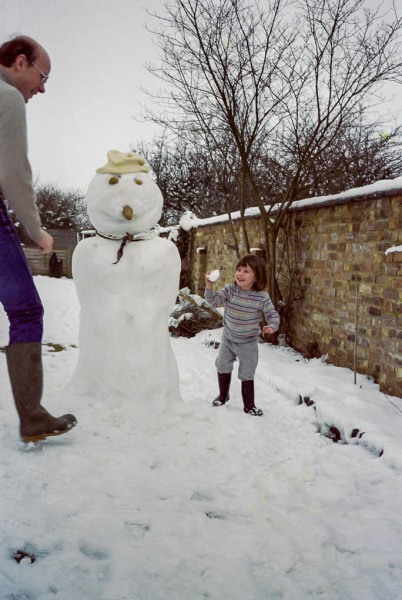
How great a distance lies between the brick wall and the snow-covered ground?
0.71m

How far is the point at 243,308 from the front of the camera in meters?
3.45

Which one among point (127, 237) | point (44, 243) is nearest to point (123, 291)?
point (127, 237)

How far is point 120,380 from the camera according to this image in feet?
10.1

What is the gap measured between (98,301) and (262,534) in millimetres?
1829

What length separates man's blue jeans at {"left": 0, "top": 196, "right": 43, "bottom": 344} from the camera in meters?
2.13

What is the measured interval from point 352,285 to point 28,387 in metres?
3.35

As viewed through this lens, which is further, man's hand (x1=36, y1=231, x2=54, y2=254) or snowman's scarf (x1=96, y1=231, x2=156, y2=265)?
snowman's scarf (x1=96, y1=231, x2=156, y2=265)

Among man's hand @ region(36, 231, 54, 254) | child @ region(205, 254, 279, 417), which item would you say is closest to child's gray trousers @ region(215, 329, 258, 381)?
child @ region(205, 254, 279, 417)

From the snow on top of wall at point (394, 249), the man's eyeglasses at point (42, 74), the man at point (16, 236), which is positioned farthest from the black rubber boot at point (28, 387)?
the snow on top of wall at point (394, 249)

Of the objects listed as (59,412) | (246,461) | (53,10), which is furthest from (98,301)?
(53,10)

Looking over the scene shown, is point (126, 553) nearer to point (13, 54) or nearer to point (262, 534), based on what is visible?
point (262, 534)

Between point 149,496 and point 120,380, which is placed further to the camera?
point 120,380

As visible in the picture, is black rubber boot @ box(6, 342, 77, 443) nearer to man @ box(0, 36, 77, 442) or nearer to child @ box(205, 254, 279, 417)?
man @ box(0, 36, 77, 442)

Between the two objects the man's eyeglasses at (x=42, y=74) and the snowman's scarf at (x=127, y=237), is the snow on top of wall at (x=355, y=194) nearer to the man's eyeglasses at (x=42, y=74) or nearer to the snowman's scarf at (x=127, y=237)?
the snowman's scarf at (x=127, y=237)
